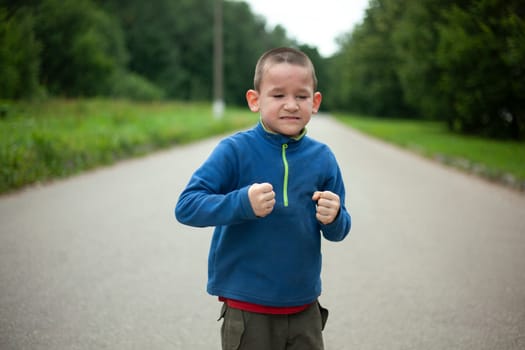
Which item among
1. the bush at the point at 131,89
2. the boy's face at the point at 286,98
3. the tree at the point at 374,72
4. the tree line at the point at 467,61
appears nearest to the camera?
the boy's face at the point at 286,98

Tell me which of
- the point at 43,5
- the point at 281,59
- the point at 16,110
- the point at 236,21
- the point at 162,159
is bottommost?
the point at 162,159

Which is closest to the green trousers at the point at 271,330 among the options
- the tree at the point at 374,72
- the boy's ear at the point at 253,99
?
the boy's ear at the point at 253,99

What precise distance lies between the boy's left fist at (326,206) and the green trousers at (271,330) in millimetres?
407

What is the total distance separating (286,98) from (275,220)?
47cm

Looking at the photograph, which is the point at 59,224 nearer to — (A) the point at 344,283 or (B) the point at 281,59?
(A) the point at 344,283

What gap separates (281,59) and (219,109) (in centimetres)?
2556

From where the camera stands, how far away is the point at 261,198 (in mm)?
1712

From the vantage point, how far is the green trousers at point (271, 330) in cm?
191

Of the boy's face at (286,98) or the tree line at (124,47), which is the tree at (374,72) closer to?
the tree line at (124,47)

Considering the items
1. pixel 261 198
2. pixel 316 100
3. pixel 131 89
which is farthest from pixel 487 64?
pixel 131 89

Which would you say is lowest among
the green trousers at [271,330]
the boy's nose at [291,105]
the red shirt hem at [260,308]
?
the green trousers at [271,330]

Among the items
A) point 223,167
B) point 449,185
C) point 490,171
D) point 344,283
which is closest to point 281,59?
point 223,167

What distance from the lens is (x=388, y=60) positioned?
47.2 metres

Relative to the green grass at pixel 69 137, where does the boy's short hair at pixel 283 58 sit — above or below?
above
